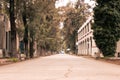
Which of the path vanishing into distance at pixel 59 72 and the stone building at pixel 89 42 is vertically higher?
the stone building at pixel 89 42

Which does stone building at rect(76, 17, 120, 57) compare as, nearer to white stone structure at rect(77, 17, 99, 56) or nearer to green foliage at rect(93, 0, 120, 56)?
white stone structure at rect(77, 17, 99, 56)

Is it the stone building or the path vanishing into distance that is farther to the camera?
the stone building

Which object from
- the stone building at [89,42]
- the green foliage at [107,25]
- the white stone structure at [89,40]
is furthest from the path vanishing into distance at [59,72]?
the white stone structure at [89,40]

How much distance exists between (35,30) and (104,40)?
446 inches

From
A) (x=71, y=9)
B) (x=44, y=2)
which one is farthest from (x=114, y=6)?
(x=71, y=9)

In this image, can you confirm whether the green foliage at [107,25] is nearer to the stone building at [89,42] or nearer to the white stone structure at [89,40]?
the stone building at [89,42]

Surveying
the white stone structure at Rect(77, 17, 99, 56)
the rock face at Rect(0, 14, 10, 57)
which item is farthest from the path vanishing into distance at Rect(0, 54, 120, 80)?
the white stone structure at Rect(77, 17, 99, 56)

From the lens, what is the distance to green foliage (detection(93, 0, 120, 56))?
4466 cm

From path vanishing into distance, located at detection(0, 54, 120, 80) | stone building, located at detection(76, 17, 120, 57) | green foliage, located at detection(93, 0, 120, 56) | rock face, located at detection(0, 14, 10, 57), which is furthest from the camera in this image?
stone building, located at detection(76, 17, 120, 57)

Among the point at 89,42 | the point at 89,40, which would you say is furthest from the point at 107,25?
the point at 89,40

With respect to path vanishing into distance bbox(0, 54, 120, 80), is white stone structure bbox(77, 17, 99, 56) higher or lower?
higher

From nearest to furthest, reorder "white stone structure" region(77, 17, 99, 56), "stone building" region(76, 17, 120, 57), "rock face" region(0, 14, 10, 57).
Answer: "rock face" region(0, 14, 10, 57) → "stone building" region(76, 17, 120, 57) → "white stone structure" region(77, 17, 99, 56)

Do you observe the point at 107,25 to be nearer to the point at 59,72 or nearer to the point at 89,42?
the point at 59,72

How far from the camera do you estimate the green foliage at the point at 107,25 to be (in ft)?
147
